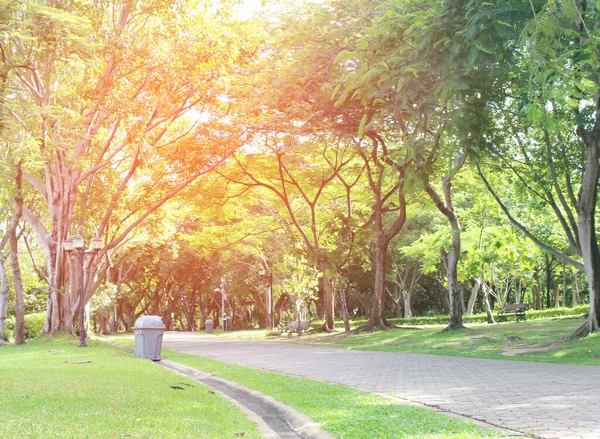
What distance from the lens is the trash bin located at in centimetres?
1759

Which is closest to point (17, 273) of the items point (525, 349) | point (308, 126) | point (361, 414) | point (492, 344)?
point (308, 126)

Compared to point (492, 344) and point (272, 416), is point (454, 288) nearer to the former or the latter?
point (492, 344)

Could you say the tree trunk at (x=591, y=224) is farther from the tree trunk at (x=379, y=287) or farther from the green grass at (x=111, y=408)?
the tree trunk at (x=379, y=287)

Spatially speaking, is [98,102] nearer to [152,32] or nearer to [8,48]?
[152,32]

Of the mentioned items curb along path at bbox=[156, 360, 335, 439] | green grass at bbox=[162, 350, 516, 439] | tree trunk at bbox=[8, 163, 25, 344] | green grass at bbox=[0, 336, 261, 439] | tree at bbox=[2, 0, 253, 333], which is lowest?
curb along path at bbox=[156, 360, 335, 439]

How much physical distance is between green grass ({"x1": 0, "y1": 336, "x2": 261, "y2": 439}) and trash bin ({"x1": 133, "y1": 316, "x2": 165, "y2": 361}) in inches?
234

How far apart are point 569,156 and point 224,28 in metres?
11.4

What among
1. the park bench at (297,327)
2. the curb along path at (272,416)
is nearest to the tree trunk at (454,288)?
the park bench at (297,327)

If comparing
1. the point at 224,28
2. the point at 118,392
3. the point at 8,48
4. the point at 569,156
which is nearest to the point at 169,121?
the point at 224,28

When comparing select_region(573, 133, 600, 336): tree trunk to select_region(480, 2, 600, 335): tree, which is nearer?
select_region(480, 2, 600, 335): tree

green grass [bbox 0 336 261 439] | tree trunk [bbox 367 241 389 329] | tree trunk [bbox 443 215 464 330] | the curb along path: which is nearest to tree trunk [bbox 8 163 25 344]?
tree trunk [bbox 367 241 389 329]

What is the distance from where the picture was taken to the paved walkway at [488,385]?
6.21 meters

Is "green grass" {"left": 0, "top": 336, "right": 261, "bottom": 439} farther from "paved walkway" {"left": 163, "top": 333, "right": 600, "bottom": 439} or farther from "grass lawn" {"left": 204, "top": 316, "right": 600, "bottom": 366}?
"grass lawn" {"left": 204, "top": 316, "right": 600, "bottom": 366}

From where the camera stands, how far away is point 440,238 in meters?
31.7
